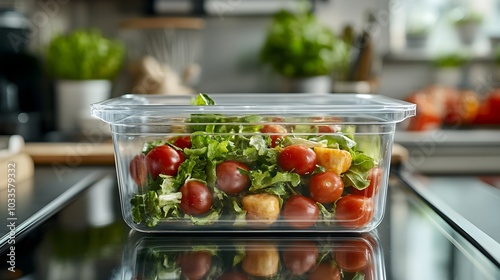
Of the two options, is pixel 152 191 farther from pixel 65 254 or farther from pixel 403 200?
pixel 403 200

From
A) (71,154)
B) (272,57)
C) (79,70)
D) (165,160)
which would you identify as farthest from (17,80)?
(165,160)

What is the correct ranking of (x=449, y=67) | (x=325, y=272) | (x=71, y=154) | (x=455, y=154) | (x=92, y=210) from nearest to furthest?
(x=325, y=272) → (x=92, y=210) → (x=71, y=154) → (x=455, y=154) → (x=449, y=67)

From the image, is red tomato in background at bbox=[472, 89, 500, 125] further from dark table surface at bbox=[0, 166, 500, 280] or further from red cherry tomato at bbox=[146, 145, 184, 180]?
red cherry tomato at bbox=[146, 145, 184, 180]

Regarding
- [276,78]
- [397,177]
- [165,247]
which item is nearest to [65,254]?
[165,247]

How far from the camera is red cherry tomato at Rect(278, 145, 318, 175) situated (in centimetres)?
71

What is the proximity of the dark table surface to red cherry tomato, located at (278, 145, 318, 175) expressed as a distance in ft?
0.28

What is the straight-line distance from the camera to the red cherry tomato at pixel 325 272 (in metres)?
0.59

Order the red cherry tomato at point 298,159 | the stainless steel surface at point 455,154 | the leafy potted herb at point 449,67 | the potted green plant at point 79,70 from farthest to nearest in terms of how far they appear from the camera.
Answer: the leafy potted herb at point 449,67, the potted green plant at point 79,70, the stainless steel surface at point 455,154, the red cherry tomato at point 298,159

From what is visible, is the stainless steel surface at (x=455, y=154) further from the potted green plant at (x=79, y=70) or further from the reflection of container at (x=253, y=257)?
the reflection of container at (x=253, y=257)

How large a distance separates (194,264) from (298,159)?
0.16 metres

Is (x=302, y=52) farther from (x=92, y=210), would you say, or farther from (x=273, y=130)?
(x=273, y=130)

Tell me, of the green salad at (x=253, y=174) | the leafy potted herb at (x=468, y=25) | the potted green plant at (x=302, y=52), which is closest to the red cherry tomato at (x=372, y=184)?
the green salad at (x=253, y=174)

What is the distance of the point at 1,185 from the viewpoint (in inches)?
41.0

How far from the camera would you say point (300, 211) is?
726mm
